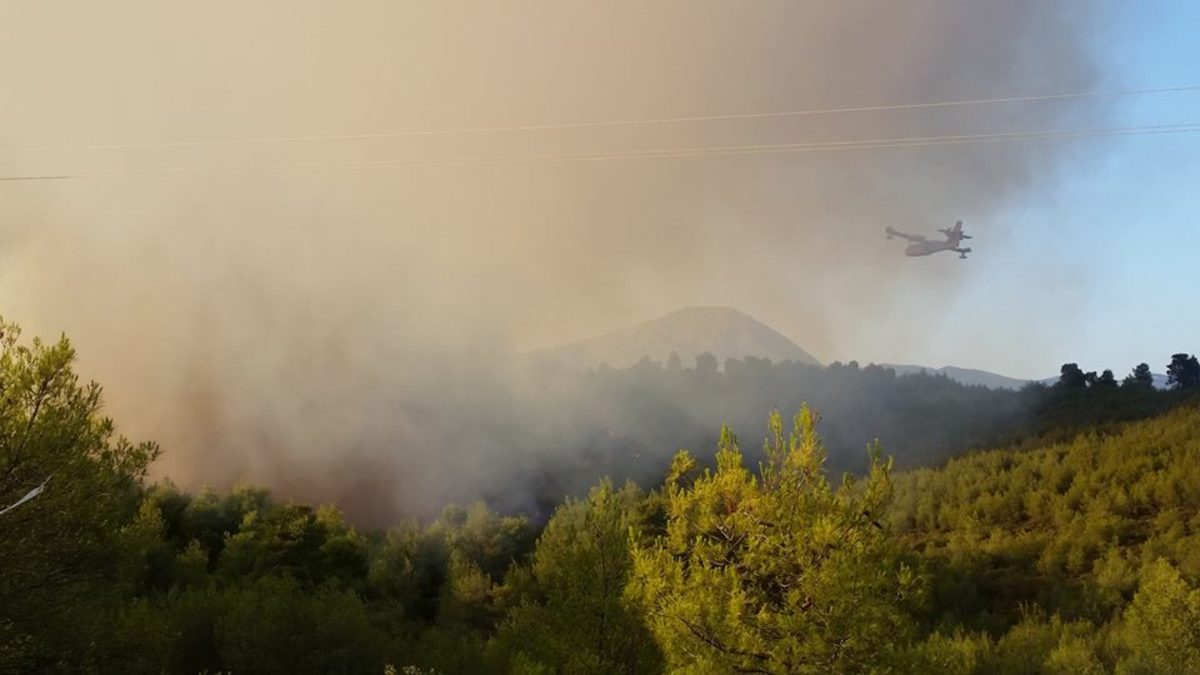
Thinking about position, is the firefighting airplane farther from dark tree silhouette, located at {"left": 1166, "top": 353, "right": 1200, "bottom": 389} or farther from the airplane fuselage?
dark tree silhouette, located at {"left": 1166, "top": 353, "right": 1200, "bottom": 389}

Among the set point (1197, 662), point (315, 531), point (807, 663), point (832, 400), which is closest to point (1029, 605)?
point (1197, 662)

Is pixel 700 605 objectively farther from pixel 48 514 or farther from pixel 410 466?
pixel 410 466

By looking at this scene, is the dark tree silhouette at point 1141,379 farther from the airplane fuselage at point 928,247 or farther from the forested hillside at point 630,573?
the airplane fuselage at point 928,247

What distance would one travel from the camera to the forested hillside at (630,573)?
38.6 ft

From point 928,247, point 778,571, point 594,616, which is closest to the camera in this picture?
point 778,571

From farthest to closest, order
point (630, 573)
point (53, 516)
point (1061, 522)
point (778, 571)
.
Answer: point (1061, 522)
point (630, 573)
point (53, 516)
point (778, 571)

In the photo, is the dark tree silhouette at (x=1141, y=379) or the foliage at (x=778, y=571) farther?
the dark tree silhouette at (x=1141, y=379)

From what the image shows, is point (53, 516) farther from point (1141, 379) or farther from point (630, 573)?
point (1141, 379)

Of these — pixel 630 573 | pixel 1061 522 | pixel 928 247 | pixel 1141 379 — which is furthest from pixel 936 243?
pixel 1141 379

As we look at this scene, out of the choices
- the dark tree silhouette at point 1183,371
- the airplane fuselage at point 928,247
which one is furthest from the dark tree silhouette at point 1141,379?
the airplane fuselage at point 928,247

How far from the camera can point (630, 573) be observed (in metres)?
17.6

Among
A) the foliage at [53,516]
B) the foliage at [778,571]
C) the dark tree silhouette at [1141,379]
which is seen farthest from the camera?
the dark tree silhouette at [1141,379]

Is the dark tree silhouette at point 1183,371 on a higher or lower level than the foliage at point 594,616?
higher

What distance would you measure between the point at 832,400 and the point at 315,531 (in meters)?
97.4
